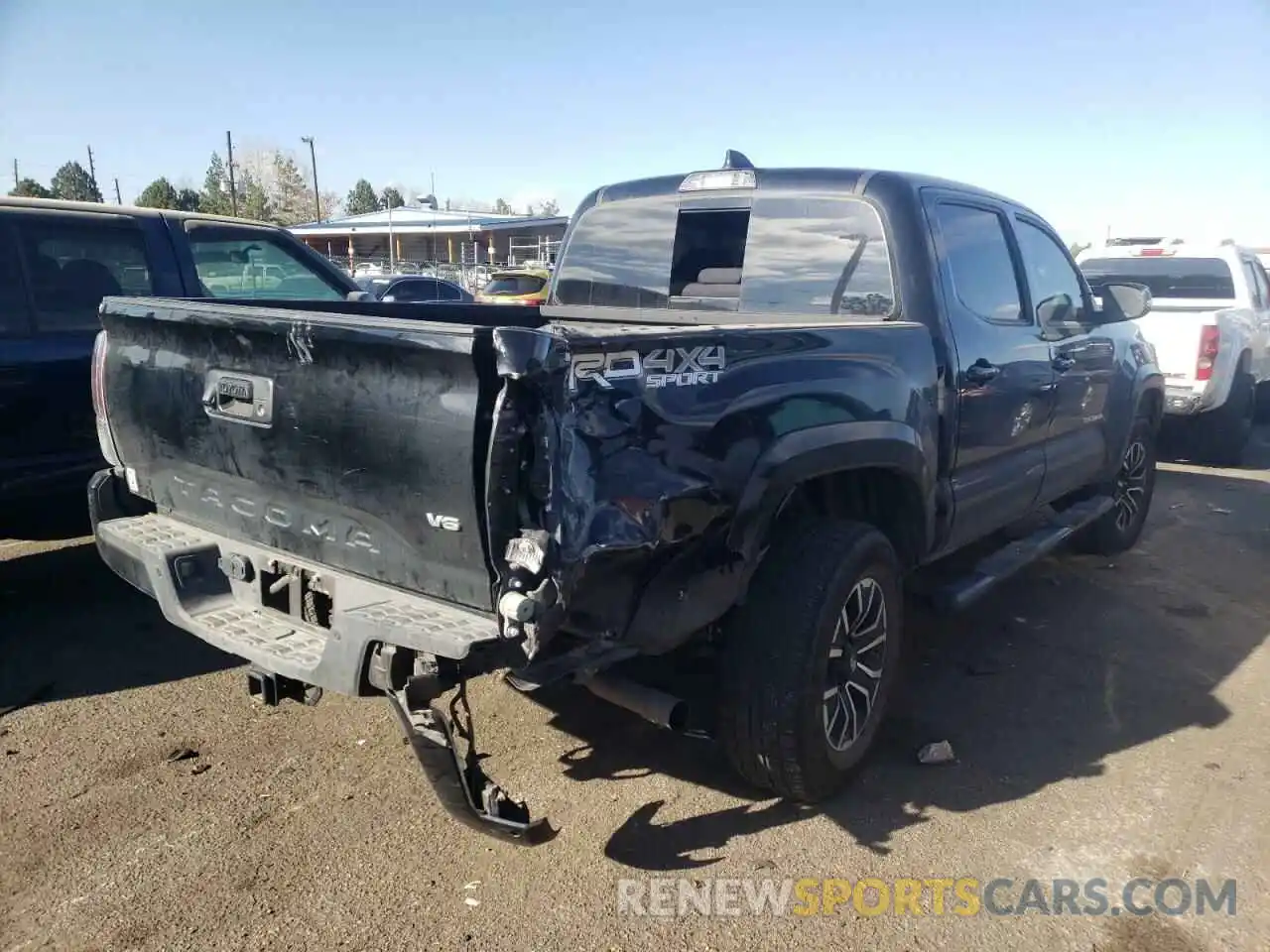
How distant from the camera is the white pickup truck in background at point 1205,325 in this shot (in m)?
8.55

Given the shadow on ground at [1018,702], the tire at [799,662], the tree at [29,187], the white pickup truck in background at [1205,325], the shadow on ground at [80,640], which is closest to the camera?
the tire at [799,662]

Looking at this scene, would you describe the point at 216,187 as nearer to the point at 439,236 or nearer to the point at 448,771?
the point at 439,236

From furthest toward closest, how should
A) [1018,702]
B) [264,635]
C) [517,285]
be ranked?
1. [517,285]
2. [1018,702]
3. [264,635]

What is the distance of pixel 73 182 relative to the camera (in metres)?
79.1

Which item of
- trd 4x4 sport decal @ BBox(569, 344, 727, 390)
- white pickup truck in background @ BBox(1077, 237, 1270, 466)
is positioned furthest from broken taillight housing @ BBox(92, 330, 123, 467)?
white pickup truck in background @ BBox(1077, 237, 1270, 466)

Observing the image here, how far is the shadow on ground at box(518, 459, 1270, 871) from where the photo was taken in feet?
10.7

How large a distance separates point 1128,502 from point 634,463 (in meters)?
4.93

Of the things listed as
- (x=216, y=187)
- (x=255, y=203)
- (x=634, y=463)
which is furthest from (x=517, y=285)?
(x=216, y=187)

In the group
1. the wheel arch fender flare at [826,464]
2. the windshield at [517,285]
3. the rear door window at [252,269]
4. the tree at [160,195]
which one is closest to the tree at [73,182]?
the tree at [160,195]

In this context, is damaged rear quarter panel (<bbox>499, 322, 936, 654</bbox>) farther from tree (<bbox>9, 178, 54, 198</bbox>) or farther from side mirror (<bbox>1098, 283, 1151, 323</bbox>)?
tree (<bbox>9, 178, 54, 198</bbox>)

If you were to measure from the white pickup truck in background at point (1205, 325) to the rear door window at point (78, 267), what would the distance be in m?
7.34

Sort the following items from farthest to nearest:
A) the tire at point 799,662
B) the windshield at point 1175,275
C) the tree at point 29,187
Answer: the tree at point 29,187 → the windshield at point 1175,275 → the tire at point 799,662

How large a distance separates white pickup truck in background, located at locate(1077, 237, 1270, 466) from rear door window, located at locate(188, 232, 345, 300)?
638cm

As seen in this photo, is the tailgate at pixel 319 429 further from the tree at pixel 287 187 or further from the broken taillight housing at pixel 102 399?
the tree at pixel 287 187
